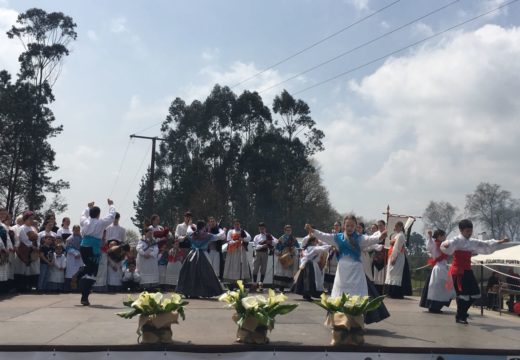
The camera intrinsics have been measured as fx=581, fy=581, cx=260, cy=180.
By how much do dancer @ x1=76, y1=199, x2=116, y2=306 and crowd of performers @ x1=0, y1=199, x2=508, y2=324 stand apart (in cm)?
2

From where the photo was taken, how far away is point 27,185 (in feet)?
107

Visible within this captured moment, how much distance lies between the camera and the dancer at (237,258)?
1506 centimetres

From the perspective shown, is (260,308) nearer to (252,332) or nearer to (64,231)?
(252,332)

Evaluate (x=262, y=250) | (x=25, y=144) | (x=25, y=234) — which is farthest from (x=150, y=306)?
(x=25, y=144)

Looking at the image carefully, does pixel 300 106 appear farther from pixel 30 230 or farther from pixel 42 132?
pixel 30 230

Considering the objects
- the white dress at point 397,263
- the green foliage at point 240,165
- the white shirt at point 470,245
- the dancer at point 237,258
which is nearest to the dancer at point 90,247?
the dancer at point 237,258

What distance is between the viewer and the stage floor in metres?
6.85

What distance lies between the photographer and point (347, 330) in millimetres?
6781

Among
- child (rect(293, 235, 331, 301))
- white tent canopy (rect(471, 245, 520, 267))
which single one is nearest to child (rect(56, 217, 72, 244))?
child (rect(293, 235, 331, 301))

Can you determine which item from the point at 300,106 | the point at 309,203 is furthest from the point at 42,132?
the point at 309,203

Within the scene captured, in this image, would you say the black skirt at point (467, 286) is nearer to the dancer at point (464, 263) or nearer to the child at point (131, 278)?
the dancer at point (464, 263)

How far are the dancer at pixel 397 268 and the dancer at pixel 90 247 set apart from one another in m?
6.96

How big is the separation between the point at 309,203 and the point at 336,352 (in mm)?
41841

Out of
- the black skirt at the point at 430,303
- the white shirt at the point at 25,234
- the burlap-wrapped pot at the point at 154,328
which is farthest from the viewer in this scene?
the white shirt at the point at 25,234
